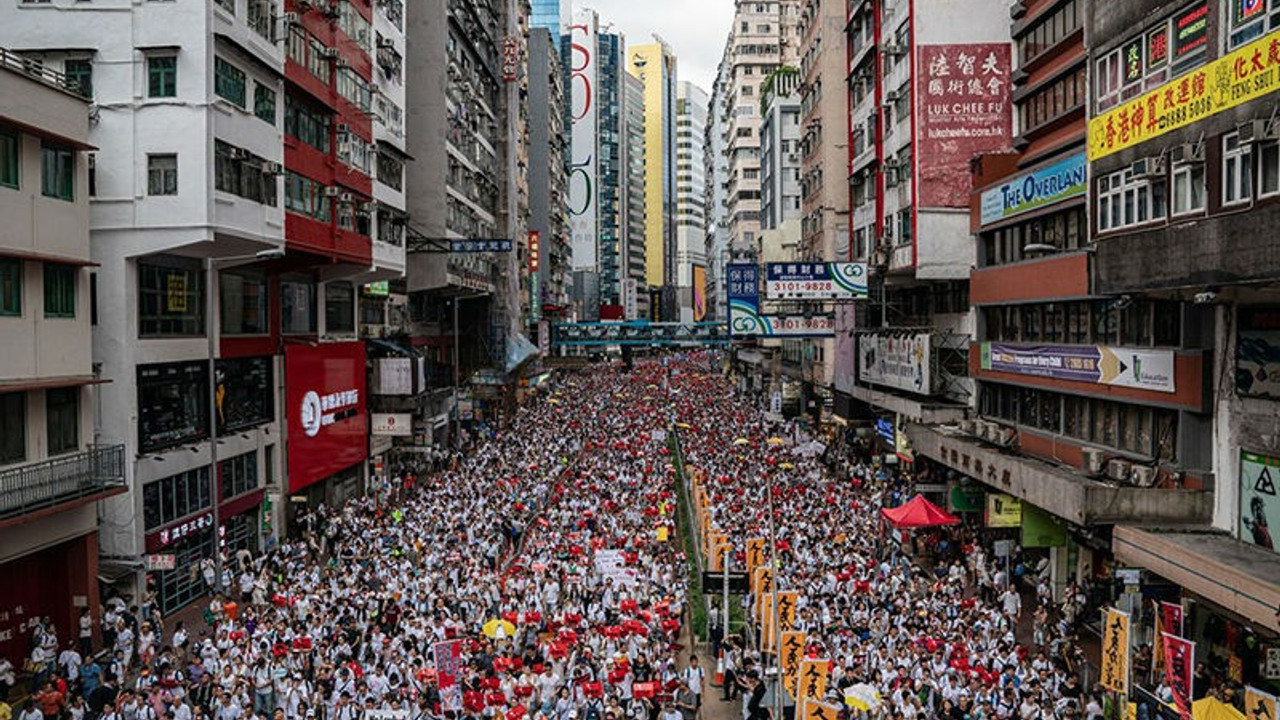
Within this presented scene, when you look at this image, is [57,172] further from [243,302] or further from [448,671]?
[448,671]

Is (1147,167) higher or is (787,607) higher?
(1147,167)

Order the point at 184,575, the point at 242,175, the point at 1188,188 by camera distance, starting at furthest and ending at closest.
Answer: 1. the point at 242,175
2. the point at 184,575
3. the point at 1188,188

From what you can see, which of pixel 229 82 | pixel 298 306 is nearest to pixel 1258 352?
pixel 229 82

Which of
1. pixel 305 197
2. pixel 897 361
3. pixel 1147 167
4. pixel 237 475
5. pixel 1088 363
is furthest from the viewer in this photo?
pixel 897 361

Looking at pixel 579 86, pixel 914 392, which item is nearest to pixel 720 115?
pixel 579 86

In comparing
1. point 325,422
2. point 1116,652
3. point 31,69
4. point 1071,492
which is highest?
point 31,69

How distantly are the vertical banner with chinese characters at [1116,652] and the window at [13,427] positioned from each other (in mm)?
19567

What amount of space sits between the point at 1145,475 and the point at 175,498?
21585mm

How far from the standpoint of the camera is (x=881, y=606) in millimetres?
23359

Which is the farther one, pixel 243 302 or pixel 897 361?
pixel 897 361

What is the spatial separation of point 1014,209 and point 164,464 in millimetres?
22061

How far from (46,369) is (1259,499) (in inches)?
878

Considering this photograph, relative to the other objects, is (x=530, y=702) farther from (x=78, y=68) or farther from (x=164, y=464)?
(x=78, y=68)

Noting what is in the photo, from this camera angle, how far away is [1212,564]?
17.8m
